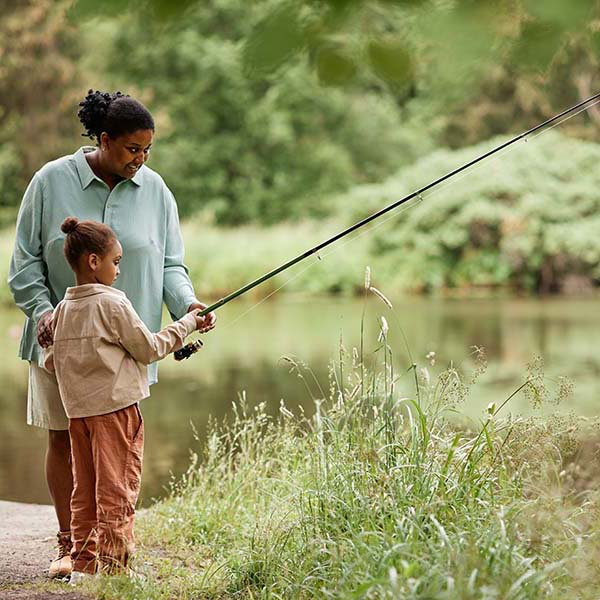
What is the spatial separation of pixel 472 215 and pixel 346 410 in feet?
48.3

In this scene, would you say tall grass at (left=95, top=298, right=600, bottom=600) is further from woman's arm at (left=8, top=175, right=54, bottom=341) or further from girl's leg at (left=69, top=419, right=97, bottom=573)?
woman's arm at (left=8, top=175, right=54, bottom=341)

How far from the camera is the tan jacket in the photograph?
9.68 feet

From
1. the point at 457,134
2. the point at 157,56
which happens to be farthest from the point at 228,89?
the point at 457,134

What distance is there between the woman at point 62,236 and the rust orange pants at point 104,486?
179mm

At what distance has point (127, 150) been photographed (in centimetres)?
313

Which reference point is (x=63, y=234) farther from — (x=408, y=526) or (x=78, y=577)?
(x=408, y=526)

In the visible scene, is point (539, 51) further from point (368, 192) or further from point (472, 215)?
point (368, 192)

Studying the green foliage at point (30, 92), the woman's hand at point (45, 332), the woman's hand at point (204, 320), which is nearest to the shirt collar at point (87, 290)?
the woman's hand at point (45, 332)

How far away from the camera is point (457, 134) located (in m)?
27.6

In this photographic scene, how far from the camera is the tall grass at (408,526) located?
7.84ft

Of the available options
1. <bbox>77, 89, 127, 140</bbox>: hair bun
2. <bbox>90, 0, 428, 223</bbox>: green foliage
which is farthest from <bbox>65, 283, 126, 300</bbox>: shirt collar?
<bbox>90, 0, 428, 223</bbox>: green foliage

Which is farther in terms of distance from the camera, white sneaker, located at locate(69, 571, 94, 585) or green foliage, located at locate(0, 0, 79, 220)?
green foliage, located at locate(0, 0, 79, 220)

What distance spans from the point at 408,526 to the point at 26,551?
1.53 meters

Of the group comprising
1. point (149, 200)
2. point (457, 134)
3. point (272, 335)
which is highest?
point (457, 134)
